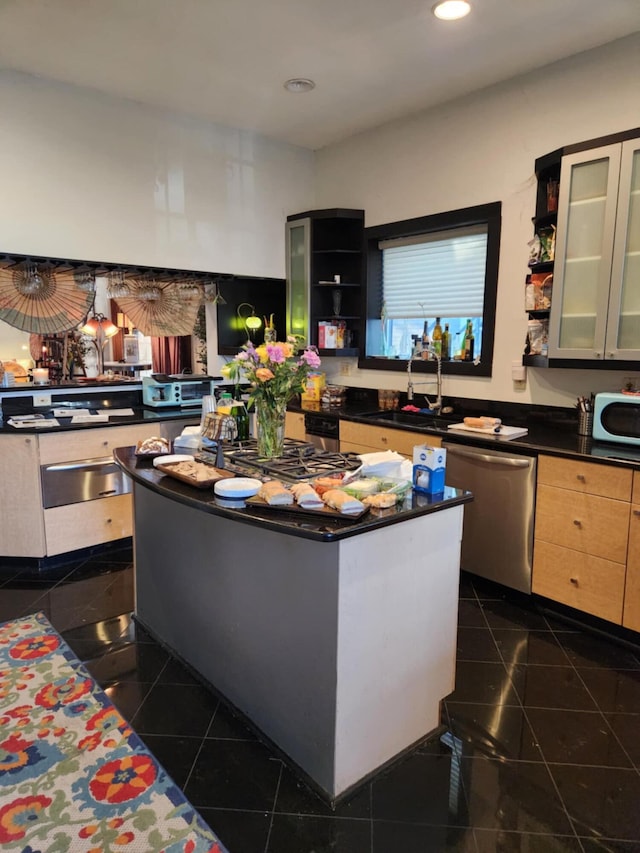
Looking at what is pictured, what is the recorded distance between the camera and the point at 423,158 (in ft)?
12.5

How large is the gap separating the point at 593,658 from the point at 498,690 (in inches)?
22.6

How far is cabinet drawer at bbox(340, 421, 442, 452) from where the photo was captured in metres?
3.28

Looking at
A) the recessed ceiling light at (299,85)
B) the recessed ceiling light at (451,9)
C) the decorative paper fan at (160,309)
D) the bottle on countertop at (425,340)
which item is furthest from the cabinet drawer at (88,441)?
the recessed ceiling light at (451,9)

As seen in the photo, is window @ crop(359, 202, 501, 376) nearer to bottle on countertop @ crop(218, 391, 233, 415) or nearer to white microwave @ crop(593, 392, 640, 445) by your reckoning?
white microwave @ crop(593, 392, 640, 445)

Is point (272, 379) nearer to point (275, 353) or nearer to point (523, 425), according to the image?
point (275, 353)

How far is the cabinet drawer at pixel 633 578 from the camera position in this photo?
2.39 m

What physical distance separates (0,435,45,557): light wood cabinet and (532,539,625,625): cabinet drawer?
292 centimetres

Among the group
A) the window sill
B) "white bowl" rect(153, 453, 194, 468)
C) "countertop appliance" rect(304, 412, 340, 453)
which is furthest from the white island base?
the window sill

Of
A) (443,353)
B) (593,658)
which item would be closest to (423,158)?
(443,353)

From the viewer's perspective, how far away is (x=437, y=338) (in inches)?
155

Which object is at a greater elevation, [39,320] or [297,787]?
[39,320]

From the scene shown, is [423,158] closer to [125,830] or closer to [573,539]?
[573,539]

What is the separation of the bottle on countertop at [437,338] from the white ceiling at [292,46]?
59.4 inches

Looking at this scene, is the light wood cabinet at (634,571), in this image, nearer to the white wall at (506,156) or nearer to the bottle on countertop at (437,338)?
the white wall at (506,156)
